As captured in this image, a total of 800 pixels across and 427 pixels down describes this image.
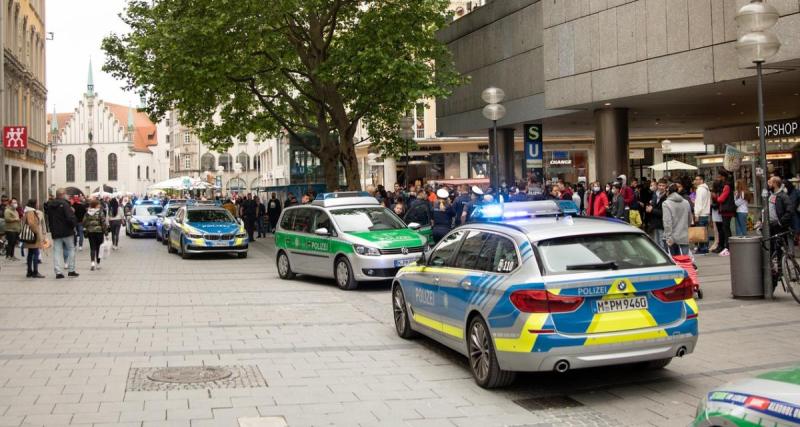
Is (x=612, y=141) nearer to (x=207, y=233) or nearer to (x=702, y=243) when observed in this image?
(x=702, y=243)

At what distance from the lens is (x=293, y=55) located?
3030cm

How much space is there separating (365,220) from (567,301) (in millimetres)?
10006

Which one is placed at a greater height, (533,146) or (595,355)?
(533,146)

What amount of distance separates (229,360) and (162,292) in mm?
7466

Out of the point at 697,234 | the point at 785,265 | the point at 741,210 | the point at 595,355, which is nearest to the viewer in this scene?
the point at 595,355

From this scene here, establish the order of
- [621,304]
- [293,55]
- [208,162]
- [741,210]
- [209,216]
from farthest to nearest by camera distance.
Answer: [208,162] → [293,55] → [209,216] → [741,210] → [621,304]

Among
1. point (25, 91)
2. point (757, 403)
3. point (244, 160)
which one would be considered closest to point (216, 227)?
point (757, 403)

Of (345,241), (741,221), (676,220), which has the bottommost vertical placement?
(345,241)

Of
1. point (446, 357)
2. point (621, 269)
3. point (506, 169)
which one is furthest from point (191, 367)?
point (506, 169)

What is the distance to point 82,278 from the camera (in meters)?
18.7

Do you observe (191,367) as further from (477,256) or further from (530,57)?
(530,57)

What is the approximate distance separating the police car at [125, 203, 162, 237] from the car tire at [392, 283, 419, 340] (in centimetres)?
3089

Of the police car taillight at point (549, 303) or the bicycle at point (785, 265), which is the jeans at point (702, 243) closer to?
the bicycle at point (785, 265)

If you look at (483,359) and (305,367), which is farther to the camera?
(305,367)
